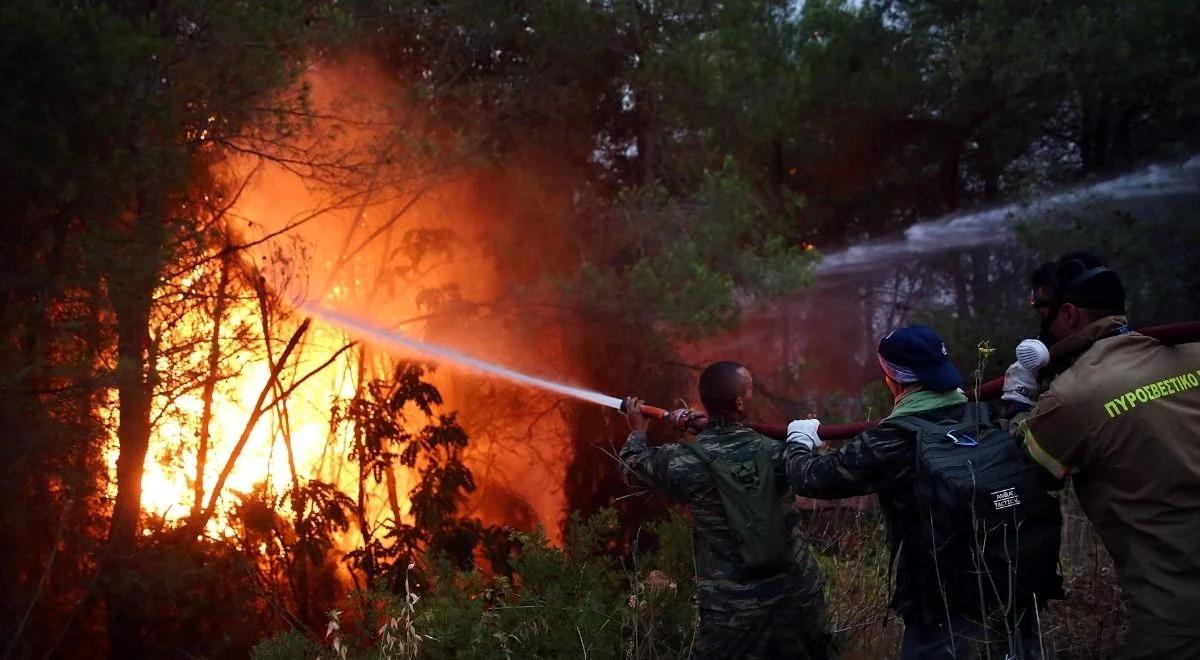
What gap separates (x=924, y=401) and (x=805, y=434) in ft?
1.59

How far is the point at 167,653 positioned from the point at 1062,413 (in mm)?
7855

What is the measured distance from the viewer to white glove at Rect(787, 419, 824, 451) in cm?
378

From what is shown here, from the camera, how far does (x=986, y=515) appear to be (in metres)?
3.25

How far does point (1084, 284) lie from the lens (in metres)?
3.44

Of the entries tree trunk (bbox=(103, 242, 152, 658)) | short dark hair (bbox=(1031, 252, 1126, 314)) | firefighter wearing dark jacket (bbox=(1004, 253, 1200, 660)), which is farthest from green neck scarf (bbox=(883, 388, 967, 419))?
tree trunk (bbox=(103, 242, 152, 658))

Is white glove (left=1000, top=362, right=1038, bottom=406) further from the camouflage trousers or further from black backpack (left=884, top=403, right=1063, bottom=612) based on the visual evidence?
the camouflage trousers

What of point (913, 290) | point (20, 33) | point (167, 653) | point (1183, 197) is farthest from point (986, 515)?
point (913, 290)

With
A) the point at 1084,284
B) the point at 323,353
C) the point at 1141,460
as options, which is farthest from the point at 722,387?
the point at 323,353

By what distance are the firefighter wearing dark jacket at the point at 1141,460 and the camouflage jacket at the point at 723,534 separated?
111cm

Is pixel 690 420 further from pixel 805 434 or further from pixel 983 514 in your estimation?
pixel 983 514

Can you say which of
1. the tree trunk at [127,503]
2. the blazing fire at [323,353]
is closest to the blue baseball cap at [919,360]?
the blazing fire at [323,353]

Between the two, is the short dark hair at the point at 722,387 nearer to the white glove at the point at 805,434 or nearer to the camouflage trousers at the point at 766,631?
the white glove at the point at 805,434

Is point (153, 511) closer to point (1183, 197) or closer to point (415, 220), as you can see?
point (415, 220)

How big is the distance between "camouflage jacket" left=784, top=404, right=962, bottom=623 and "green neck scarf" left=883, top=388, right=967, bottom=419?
21mm
